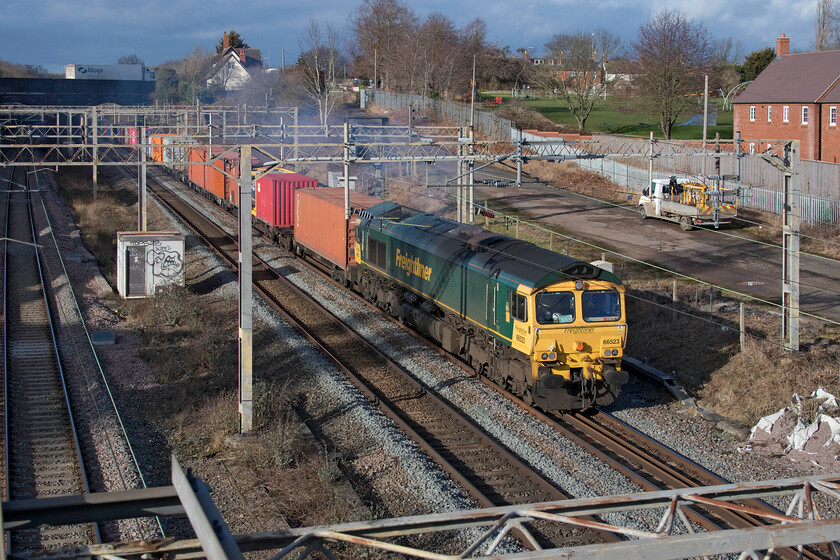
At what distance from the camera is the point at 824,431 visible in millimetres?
13758

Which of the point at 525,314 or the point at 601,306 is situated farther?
the point at 601,306

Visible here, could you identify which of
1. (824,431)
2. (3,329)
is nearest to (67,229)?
(3,329)

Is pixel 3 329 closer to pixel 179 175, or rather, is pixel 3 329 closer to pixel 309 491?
pixel 309 491

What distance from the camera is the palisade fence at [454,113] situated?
202 feet

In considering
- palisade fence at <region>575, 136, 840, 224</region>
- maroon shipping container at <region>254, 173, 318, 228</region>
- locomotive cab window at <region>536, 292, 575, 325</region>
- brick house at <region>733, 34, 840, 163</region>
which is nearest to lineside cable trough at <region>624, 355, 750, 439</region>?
locomotive cab window at <region>536, 292, 575, 325</region>

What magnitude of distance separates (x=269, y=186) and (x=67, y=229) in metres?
11.7

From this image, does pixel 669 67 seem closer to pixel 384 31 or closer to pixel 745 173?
pixel 745 173

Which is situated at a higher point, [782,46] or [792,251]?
[782,46]

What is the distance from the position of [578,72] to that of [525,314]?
181 ft

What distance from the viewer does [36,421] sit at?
15.0 metres

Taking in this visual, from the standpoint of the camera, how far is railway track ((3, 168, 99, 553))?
10656 millimetres

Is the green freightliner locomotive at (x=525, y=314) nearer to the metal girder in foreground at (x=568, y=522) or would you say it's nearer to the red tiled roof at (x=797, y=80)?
the metal girder in foreground at (x=568, y=522)

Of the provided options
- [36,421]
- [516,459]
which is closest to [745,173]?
[516,459]

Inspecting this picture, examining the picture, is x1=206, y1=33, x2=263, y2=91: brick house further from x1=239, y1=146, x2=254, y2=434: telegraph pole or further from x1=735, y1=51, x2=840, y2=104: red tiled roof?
x1=239, y1=146, x2=254, y2=434: telegraph pole
